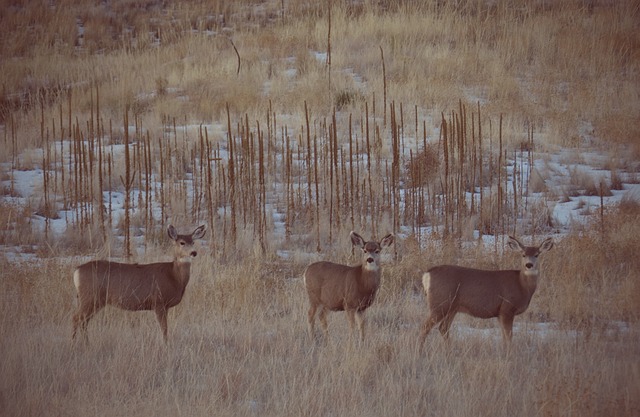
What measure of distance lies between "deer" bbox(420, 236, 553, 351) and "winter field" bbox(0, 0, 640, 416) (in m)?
0.26

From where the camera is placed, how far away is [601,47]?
16562mm

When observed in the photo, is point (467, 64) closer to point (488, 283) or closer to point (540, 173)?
point (540, 173)

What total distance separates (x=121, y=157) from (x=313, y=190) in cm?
333

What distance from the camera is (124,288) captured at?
6664 mm

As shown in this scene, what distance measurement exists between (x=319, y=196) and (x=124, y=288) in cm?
563

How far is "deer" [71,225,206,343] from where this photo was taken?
21.8ft

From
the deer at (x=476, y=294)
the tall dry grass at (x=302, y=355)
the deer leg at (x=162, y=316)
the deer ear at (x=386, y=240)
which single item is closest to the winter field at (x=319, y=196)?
the tall dry grass at (x=302, y=355)

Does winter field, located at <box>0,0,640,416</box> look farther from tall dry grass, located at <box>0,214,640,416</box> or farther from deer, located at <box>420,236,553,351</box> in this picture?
deer, located at <box>420,236,553,351</box>

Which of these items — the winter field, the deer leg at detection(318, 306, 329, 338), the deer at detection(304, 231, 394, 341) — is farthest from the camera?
the deer leg at detection(318, 306, 329, 338)

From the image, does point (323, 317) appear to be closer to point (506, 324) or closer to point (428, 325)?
point (428, 325)

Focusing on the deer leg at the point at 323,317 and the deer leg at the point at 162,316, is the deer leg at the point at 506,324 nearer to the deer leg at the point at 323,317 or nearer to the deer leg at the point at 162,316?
the deer leg at the point at 323,317

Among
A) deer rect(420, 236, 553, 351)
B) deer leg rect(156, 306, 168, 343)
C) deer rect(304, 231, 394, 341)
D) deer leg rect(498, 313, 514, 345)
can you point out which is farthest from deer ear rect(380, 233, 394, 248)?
deer leg rect(156, 306, 168, 343)

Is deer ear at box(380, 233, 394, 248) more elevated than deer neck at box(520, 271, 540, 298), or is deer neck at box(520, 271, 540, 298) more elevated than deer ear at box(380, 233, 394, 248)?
deer ear at box(380, 233, 394, 248)

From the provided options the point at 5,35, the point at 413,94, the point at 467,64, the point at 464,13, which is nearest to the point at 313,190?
the point at 413,94
